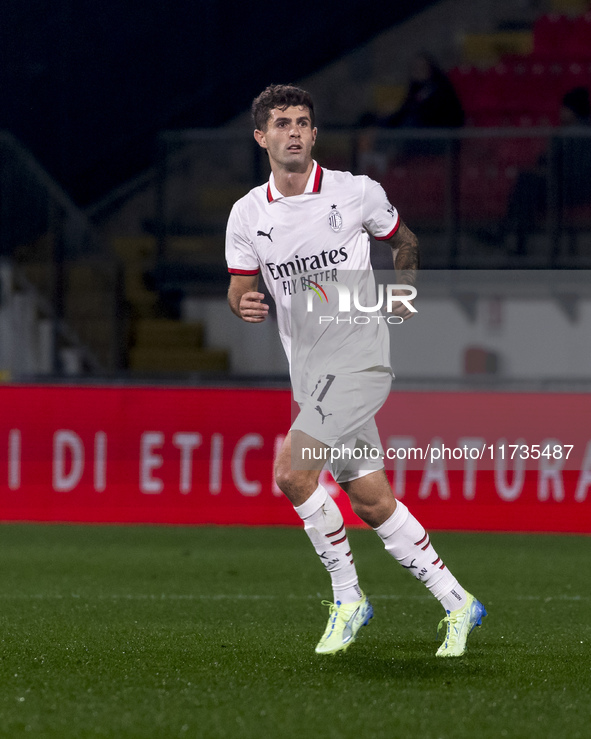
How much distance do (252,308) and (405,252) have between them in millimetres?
713

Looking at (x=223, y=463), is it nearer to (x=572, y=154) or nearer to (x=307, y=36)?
(x=572, y=154)

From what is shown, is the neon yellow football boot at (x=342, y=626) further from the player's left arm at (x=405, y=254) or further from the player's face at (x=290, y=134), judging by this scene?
the player's face at (x=290, y=134)

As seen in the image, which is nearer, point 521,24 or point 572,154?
point 572,154

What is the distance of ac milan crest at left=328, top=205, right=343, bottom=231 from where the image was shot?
4.90 m

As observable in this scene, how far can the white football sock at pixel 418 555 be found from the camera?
4.80 m

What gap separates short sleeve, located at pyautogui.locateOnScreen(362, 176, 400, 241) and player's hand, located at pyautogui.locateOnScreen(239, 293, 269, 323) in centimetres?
57

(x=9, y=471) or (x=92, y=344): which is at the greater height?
(x=92, y=344)

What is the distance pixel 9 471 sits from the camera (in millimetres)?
10180

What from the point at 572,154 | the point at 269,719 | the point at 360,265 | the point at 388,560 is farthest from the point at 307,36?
the point at 269,719

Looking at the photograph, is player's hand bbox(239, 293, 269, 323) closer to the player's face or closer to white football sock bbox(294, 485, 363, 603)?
the player's face

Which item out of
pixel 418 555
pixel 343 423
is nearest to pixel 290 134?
pixel 343 423

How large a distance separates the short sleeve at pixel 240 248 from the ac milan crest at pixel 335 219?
0.33 metres

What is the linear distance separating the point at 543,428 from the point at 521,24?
764 centimetres

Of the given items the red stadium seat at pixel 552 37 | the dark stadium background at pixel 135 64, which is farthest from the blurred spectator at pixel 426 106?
the dark stadium background at pixel 135 64
